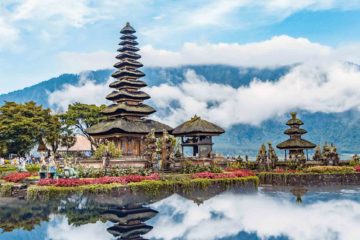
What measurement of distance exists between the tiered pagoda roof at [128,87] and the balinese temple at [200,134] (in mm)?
8047

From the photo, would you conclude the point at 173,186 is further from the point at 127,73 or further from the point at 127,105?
the point at 127,73

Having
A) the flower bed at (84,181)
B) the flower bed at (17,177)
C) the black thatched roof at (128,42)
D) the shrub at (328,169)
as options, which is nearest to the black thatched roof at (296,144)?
the shrub at (328,169)

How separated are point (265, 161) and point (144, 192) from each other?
19949mm

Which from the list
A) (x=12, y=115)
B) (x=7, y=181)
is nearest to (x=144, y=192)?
(x=7, y=181)

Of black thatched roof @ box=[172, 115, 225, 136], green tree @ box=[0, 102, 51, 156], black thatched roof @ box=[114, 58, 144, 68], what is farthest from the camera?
black thatched roof @ box=[114, 58, 144, 68]

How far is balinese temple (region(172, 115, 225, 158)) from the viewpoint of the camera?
5038 cm

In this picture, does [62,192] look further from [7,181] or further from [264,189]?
[264,189]

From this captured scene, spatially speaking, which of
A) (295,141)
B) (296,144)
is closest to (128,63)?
→ (295,141)

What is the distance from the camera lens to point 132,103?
59844 millimetres

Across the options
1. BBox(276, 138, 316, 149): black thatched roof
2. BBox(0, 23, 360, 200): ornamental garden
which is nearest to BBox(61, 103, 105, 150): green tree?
BBox(0, 23, 360, 200): ornamental garden

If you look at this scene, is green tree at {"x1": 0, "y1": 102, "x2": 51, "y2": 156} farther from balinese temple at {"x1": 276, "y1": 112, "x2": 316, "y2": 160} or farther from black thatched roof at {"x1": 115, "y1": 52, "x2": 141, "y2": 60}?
balinese temple at {"x1": 276, "y1": 112, "x2": 316, "y2": 160}

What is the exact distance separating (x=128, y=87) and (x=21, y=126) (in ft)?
50.3

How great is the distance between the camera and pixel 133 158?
47.0 meters

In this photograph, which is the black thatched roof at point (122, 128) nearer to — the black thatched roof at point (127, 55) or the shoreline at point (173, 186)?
the black thatched roof at point (127, 55)
